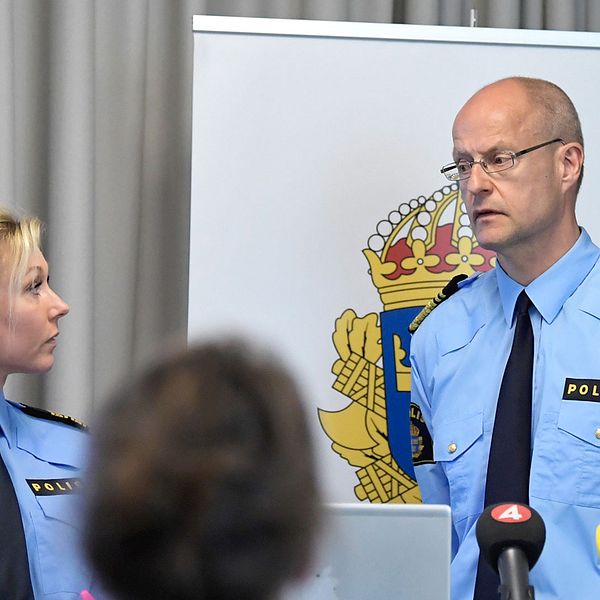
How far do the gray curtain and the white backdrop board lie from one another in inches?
18.5

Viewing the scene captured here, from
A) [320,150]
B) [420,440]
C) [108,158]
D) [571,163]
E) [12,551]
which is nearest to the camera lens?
[12,551]

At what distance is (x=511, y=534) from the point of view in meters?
1.03

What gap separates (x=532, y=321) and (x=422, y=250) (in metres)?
0.56

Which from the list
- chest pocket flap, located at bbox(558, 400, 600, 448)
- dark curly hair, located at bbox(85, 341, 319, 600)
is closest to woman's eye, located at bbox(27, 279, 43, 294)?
chest pocket flap, located at bbox(558, 400, 600, 448)

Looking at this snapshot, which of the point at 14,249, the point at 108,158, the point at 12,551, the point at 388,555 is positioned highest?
the point at 108,158

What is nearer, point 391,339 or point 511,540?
point 511,540

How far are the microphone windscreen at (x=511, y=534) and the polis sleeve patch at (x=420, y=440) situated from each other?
1.03 metres

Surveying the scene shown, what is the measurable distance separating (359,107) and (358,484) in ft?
2.76

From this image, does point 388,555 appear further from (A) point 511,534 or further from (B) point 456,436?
(B) point 456,436

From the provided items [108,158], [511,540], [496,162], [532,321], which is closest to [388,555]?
[511,540]

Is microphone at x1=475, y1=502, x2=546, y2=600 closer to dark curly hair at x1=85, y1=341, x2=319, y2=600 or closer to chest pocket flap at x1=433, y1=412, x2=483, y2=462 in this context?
dark curly hair at x1=85, y1=341, x2=319, y2=600

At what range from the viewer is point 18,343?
78.4 inches

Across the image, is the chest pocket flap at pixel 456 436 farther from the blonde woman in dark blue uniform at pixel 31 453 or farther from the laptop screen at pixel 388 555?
the laptop screen at pixel 388 555

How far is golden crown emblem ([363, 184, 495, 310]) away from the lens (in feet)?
8.12
